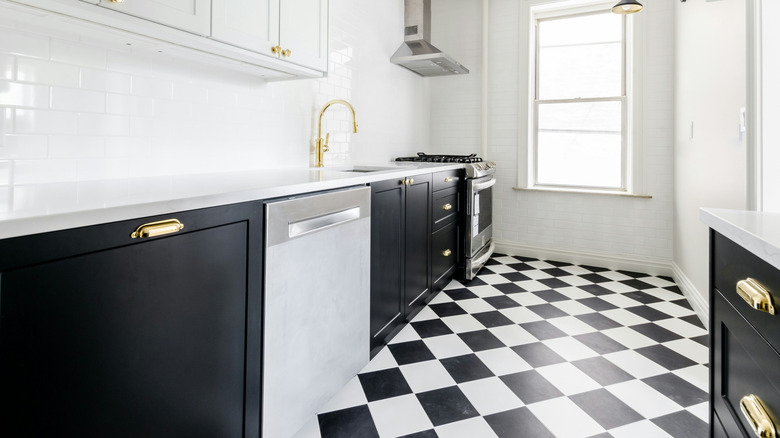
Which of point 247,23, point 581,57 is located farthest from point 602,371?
point 581,57

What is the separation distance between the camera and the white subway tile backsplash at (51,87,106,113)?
1.40 metres

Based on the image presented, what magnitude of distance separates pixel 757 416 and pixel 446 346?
5.33 ft

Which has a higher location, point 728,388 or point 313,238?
point 313,238

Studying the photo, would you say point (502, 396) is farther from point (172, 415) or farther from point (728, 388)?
point (172, 415)

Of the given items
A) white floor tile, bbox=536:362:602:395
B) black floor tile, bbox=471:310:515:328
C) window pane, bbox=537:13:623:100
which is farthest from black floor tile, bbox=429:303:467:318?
window pane, bbox=537:13:623:100

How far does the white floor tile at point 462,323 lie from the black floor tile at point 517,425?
841 mm

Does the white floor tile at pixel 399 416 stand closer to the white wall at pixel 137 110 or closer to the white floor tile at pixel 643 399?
the white floor tile at pixel 643 399

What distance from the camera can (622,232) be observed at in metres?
3.94

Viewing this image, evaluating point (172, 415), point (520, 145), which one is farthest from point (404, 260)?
point (520, 145)

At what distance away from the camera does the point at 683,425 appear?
159 cm

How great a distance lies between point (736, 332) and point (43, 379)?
147 centimetres

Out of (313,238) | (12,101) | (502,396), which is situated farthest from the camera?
(502,396)

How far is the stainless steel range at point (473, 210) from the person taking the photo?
3453 mm

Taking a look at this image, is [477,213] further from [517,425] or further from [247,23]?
[247,23]
